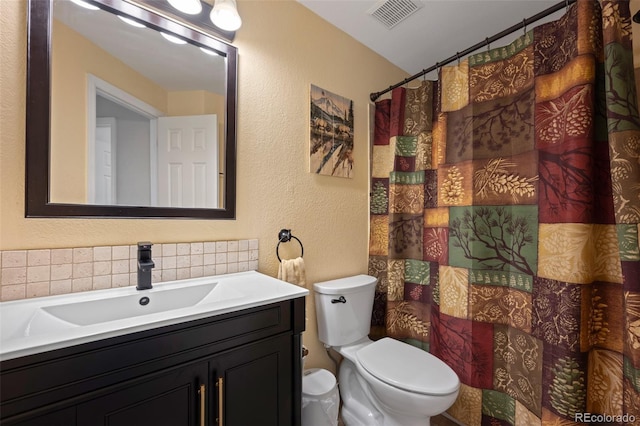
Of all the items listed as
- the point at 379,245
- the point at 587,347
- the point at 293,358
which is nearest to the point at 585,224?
the point at 587,347

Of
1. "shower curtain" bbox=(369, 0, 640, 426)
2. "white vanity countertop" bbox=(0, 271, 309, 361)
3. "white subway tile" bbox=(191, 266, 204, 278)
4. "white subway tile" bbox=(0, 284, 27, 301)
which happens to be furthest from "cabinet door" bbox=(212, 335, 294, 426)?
"shower curtain" bbox=(369, 0, 640, 426)

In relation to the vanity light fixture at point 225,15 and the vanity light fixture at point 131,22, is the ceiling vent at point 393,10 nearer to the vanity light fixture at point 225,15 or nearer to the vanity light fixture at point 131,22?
Answer: the vanity light fixture at point 225,15

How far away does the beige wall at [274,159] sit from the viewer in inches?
34.6

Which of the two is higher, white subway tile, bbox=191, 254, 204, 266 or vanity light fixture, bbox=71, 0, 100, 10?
vanity light fixture, bbox=71, 0, 100, 10

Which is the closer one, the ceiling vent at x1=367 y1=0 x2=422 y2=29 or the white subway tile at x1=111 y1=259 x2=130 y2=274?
the white subway tile at x1=111 y1=259 x2=130 y2=274

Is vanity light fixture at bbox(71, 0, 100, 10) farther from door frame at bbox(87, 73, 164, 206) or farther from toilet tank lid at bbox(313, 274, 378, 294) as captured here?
toilet tank lid at bbox(313, 274, 378, 294)

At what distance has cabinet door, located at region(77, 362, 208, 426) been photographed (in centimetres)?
68

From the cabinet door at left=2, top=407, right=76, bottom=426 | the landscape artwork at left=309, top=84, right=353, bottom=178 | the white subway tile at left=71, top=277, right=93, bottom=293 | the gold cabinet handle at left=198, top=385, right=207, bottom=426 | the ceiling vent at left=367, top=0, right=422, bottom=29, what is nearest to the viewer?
the cabinet door at left=2, top=407, right=76, bottom=426

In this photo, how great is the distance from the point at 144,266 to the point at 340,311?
1.02 meters

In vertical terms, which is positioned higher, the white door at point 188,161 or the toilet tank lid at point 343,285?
the white door at point 188,161

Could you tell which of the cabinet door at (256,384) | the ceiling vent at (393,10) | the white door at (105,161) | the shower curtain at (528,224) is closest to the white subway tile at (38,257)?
the white door at (105,161)

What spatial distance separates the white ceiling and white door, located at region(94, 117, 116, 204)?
50.1 inches

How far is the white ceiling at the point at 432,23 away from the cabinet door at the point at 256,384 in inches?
71.6

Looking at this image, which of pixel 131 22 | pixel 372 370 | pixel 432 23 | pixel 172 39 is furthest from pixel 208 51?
pixel 372 370
